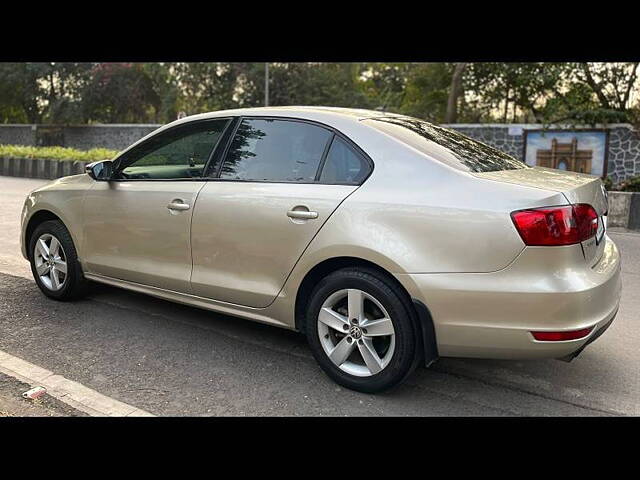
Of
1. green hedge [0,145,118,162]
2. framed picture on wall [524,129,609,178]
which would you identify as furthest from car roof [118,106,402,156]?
green hedge [0,145,118,162]

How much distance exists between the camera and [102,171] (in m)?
4.52

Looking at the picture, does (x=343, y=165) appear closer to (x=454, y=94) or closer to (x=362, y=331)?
(x=362, y=331)

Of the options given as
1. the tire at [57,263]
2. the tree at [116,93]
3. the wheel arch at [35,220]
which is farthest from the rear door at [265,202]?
the tree at [116,93]

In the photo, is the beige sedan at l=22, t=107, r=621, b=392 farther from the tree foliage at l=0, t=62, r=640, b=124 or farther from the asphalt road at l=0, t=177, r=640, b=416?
the tree foliage at l=0, t=62, r=640, b=124

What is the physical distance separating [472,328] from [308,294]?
1.03 m

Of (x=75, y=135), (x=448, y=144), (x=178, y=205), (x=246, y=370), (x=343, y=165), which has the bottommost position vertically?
(x=246, y=370)

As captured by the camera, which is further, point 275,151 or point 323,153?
point 275,151

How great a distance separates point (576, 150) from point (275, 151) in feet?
43.3

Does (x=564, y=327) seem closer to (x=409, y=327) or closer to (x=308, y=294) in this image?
(x=409, y=327)

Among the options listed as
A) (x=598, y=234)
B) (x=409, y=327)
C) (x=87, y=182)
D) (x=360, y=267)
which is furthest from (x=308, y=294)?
(x=87, y=182)

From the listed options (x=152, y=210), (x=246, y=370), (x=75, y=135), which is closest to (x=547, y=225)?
(x=246, y=370)

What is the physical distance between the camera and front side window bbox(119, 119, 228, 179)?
13.3 ft

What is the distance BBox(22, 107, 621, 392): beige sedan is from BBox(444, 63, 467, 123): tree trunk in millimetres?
17285

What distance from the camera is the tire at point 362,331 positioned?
3111 millimetres
